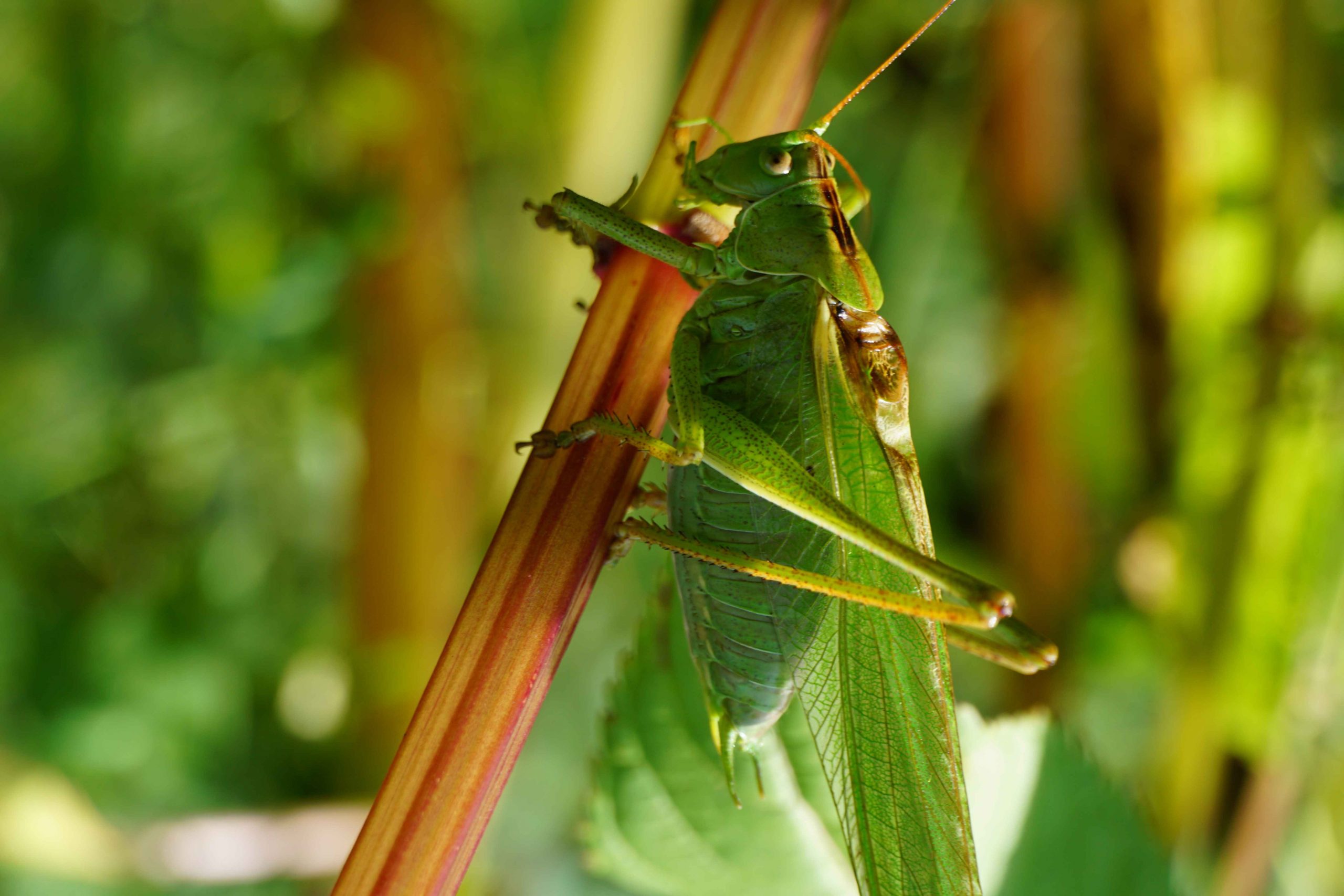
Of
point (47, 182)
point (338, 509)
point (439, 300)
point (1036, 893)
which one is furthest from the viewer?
point (338, 509)

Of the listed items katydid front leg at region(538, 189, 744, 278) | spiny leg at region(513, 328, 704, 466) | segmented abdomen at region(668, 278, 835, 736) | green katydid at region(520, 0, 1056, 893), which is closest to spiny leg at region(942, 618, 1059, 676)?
green katydid at region(520, 0, 1056, 893)

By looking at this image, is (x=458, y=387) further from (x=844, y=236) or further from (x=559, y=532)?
(x=559, y=532)

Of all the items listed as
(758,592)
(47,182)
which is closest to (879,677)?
(758,592)

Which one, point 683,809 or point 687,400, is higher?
point 687,400

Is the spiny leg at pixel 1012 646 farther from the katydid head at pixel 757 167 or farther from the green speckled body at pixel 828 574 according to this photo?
the katydid head at pixel 757 167

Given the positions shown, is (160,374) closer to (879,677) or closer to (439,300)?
(439,300)

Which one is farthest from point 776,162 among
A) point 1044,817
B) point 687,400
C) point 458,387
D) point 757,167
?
point 458,387

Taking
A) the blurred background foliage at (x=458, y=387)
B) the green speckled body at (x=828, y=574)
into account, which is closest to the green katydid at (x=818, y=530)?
the green speckled body at (x=828, y=574)
